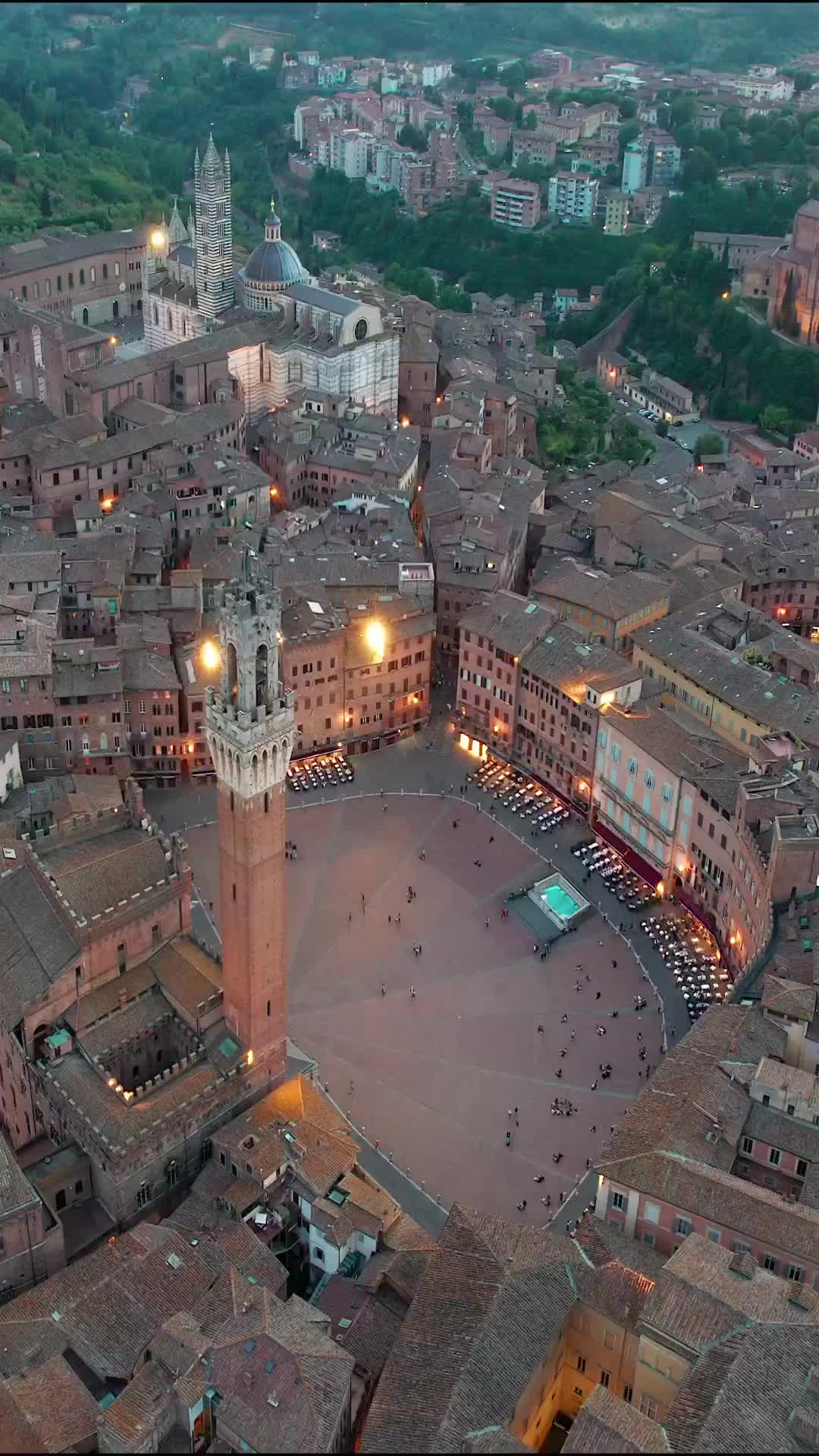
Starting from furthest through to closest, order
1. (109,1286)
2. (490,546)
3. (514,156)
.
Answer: (514,156), (490,546), (109,1286)

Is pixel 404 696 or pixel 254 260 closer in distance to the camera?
pixel 404 696

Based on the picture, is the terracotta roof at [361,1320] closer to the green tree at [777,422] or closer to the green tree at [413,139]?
the green tree at [777,422]

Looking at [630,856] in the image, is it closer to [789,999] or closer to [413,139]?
[789,999]

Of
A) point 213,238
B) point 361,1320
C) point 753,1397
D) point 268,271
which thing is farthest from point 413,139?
point 753,1397

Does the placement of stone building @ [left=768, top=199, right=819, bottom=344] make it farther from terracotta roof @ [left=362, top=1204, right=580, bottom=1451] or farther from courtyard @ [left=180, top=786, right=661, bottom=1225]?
terracotta roof @ [left=362, top=1204, right=580, bottom=1451]

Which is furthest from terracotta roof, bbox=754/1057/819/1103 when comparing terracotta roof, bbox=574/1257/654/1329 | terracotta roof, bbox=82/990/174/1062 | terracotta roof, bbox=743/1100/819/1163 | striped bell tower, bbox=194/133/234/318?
striped bell tower, bbox=194/133/234/318

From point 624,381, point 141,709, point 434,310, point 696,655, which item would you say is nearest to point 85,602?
point 141,709

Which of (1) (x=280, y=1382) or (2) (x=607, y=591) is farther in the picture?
(2) (x=607, y=591)

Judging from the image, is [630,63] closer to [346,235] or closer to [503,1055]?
[346,235]
